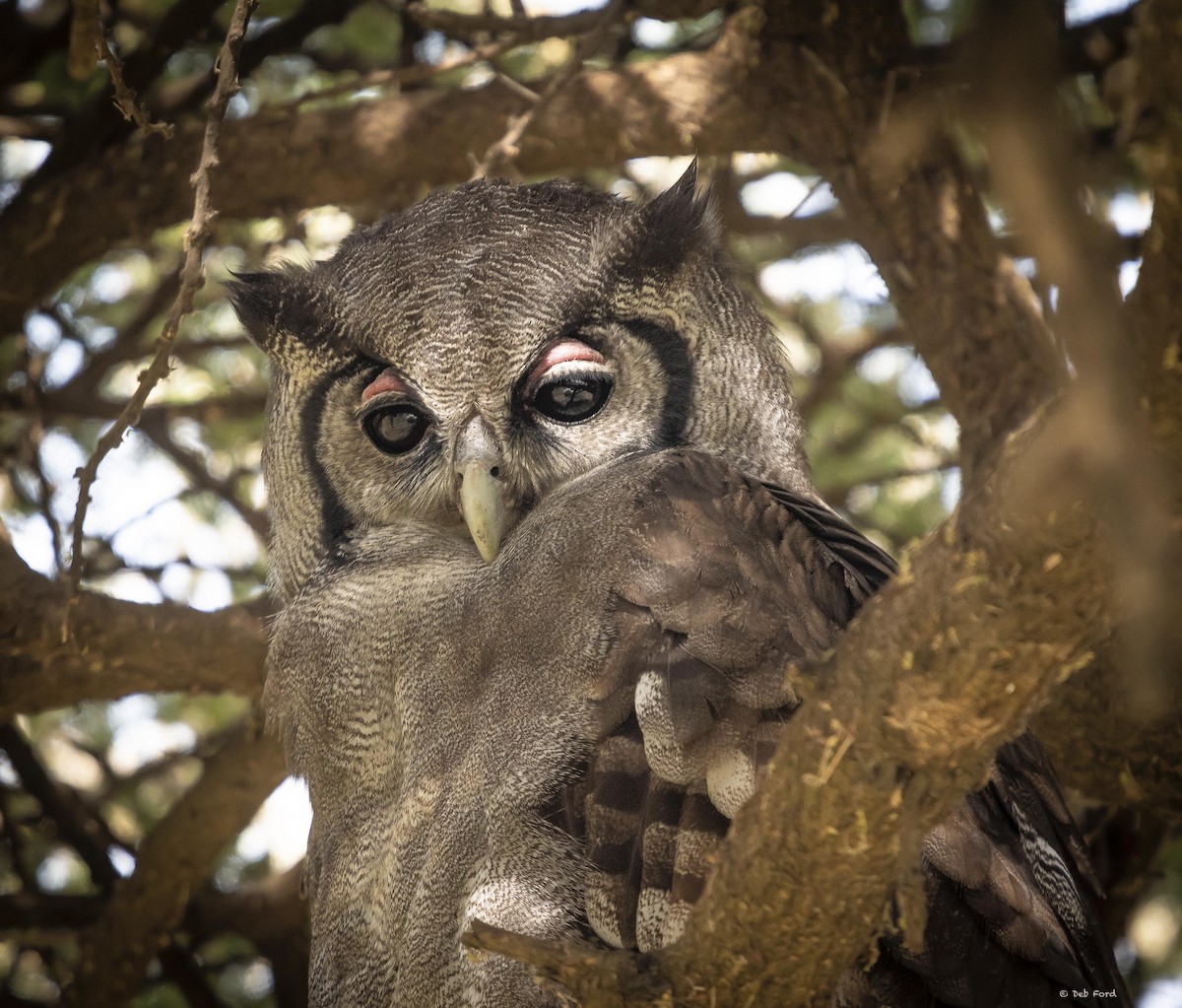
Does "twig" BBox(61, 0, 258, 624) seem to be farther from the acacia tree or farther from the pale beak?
the pale beak

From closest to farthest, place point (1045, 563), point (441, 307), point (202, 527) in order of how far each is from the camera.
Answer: point (1045, 563), point (441, 307), point (202, 527)

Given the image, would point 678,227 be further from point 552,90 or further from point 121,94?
point 121,94

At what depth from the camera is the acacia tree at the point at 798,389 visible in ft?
4.36

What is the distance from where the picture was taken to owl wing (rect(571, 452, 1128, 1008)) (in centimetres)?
241

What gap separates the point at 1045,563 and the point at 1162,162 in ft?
1.59

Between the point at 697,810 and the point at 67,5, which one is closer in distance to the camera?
the point at 697,810

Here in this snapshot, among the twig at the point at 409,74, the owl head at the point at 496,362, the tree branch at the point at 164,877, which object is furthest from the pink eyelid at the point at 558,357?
the tree branch at the point at 164,877

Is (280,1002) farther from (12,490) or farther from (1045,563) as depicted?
(1045,563)

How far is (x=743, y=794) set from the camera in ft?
7.84

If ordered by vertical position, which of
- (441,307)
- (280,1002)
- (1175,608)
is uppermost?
(1175,608)

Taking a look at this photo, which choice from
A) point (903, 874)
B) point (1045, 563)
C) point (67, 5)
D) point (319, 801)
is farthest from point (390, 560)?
point (67, 5)

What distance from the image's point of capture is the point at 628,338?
3.15m

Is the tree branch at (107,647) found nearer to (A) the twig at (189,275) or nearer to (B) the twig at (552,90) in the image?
(A) the twig at (189,275)

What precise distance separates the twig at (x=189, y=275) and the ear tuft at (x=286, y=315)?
23.4 inches
